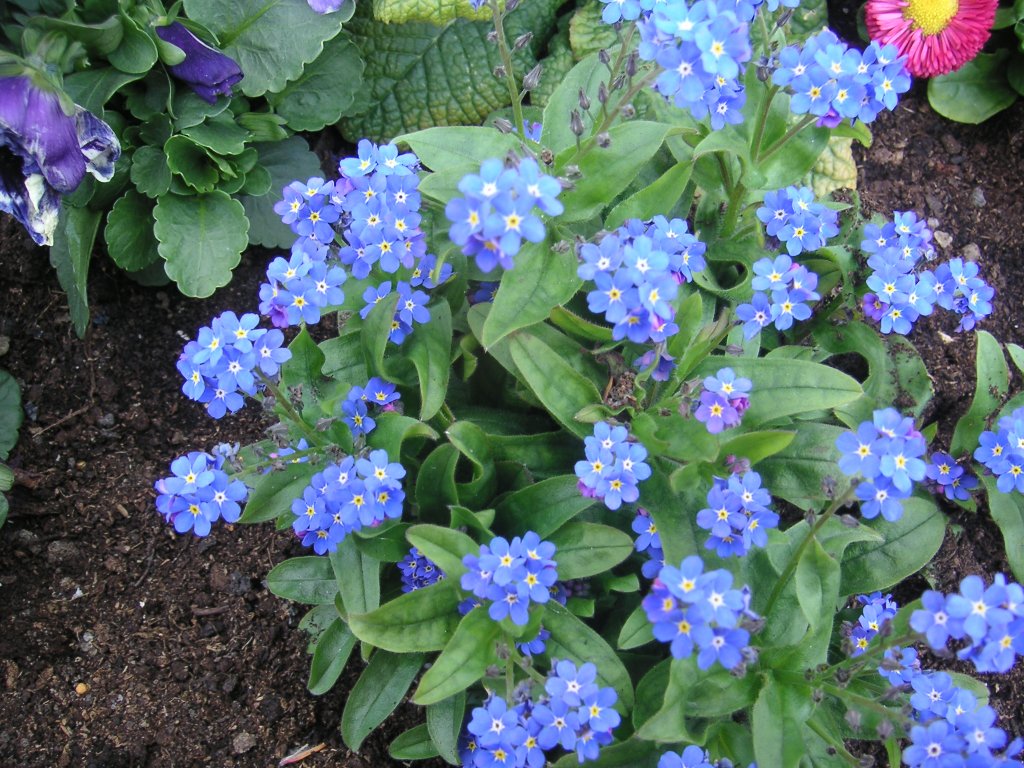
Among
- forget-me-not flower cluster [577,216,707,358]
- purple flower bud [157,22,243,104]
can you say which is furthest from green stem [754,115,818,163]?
purple flower bud [157,22,243,104]

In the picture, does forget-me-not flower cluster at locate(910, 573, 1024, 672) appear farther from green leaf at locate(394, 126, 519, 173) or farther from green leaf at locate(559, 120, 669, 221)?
green leaf at locate(394, 126, 519, 173)

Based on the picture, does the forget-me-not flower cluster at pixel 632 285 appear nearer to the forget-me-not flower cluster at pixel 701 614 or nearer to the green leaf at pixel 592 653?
the forget-me-not flower cluster at pixel 701 614

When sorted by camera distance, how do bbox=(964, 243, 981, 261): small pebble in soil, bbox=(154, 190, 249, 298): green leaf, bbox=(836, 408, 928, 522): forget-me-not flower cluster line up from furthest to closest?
bbox=(964, 243, 981, 261): small pebble in soil → bbox=(154, 190, 249, 298): green leaf → bbox=(836, 408, 928, 522): forget-me-not flower cluster

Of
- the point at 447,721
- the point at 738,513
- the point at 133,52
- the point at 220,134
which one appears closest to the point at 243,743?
the point at 447,721

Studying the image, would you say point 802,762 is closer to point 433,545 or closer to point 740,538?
point 740,538

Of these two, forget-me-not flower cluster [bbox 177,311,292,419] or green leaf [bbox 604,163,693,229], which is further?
green leaf [bbox 604,163,693,229]

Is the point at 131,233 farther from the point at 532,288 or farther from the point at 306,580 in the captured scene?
the point at 532,288

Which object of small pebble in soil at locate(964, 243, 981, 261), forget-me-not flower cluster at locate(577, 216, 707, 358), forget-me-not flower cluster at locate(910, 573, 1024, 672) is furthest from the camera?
small pebble in soil at locate(964, 243, 981, 261)
